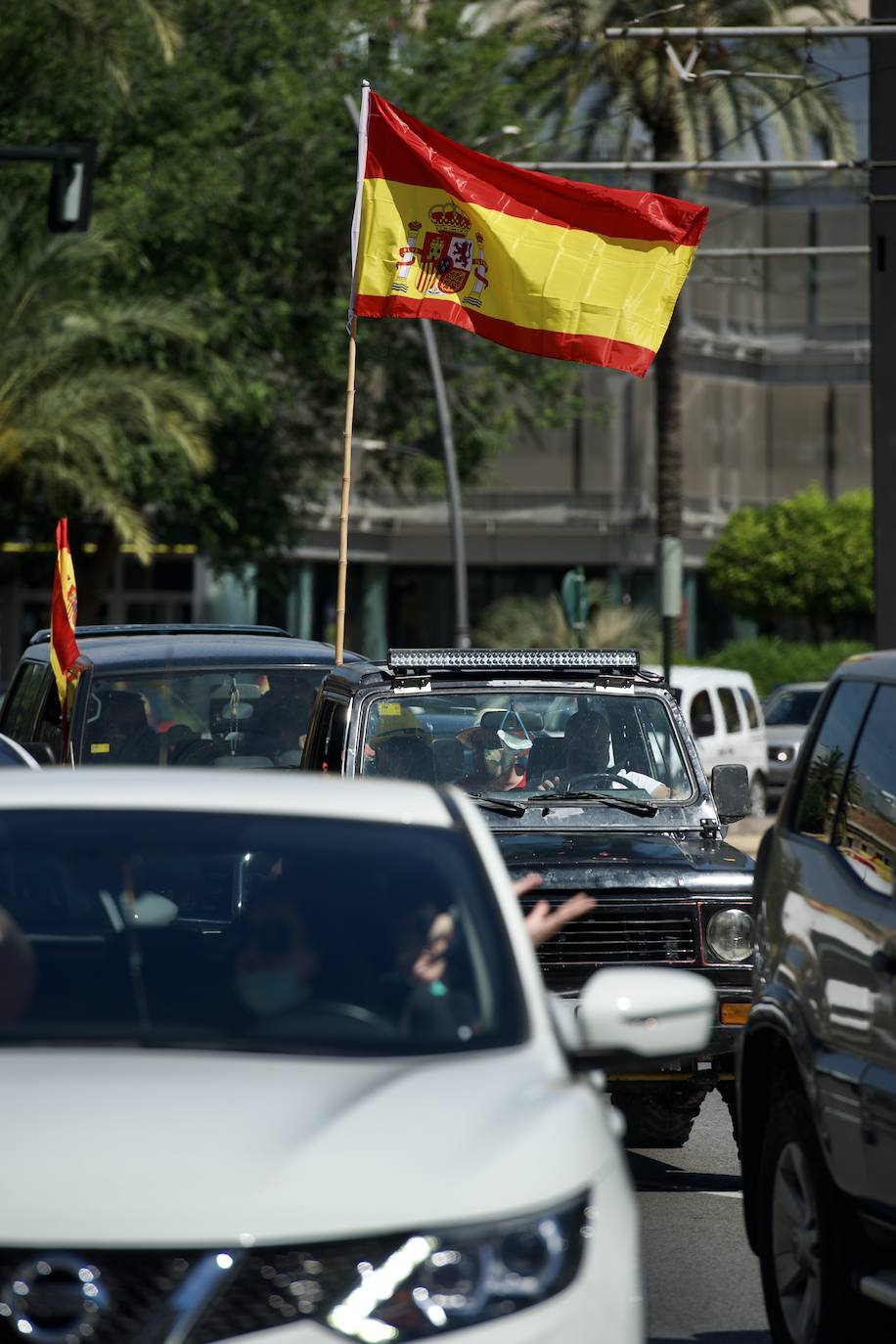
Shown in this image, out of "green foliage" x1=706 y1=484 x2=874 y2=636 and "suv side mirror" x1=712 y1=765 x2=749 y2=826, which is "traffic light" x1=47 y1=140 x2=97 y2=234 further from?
"green foliage" x1=706 y1=484 x2=874 y2=636

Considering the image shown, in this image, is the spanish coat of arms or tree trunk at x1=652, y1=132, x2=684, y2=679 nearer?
the spanish coat of arms

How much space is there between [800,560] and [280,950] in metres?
48.8

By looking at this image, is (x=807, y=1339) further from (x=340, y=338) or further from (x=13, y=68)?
(x=340, y=338)

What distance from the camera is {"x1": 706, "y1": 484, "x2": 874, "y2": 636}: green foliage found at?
5188 cm

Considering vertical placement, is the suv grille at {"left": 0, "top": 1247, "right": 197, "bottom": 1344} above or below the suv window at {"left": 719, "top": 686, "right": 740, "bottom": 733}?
above

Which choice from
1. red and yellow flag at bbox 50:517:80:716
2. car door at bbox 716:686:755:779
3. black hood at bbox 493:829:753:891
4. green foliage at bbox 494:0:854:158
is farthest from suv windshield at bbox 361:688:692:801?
green foliage at bbox 494:0:854:158

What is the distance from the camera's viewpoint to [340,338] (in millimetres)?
31938

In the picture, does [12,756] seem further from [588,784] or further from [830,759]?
[830,759]

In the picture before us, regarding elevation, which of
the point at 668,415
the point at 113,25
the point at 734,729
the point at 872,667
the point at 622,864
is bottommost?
Result: the point at 734,729

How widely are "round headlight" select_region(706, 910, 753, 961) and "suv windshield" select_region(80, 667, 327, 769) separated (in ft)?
11.0

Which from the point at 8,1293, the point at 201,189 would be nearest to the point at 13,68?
the point at 201,189

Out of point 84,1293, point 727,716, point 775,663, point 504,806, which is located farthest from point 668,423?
point 84,1293

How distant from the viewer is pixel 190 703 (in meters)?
10.9

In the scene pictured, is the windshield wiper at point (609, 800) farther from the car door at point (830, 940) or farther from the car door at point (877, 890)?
the car door at point (877, 890)
